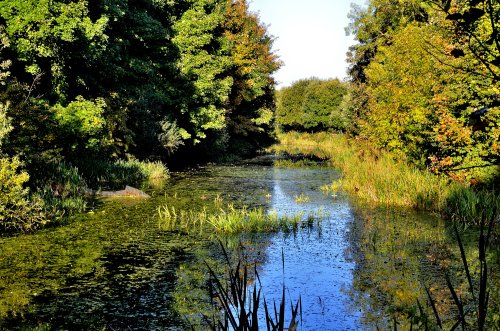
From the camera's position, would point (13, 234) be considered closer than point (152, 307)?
No

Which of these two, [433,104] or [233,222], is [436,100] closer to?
[433,104]

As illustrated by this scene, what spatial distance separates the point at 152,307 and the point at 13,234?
566cm

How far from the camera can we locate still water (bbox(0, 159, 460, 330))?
6309 millimetres

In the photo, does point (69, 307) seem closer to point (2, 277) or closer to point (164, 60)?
point (2, 277)

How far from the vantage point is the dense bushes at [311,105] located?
66188 mm

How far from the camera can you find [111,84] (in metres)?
22.1

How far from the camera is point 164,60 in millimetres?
28750

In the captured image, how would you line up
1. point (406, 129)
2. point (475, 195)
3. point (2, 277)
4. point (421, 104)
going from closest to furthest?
1. point (2, 277)
2. point (475, 195)
3. point (421, 104)
4. point (406, 129)

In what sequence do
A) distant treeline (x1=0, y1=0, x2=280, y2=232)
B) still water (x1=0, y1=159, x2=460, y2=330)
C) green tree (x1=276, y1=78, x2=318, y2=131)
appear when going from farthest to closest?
green tree (x1=276, y1=78, x2=318, y2=131) → distant treeline (x1=0, y1=0, x2=280, y2=232) → still water (x1=0, y1=159, x2=460, y2=330)

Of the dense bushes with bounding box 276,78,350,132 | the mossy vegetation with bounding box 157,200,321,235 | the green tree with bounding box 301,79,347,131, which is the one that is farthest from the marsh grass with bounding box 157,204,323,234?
the green tree with bounding box 301,79,347,131

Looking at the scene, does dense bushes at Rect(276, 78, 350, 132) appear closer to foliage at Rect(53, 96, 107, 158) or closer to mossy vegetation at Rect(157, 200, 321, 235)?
foliage at Rect(53, 96, 107, 158)

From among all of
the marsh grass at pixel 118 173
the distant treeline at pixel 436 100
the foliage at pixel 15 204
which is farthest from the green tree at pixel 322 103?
the foliage at pixel 15 204

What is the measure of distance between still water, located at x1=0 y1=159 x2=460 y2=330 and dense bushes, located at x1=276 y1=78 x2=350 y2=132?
4768cm

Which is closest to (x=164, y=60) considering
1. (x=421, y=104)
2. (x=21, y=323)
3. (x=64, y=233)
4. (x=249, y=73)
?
(x=249, y=73)
